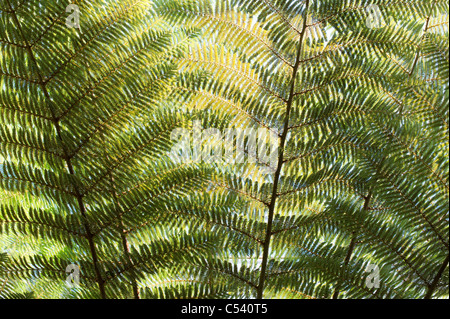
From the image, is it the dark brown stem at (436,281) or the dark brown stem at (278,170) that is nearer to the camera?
the dark brown stem at (436,281)

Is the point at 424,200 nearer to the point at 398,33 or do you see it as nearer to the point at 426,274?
the point at 426,274

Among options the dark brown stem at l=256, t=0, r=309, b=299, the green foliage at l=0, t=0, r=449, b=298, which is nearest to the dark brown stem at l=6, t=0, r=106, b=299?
the green foliage at l=0, t=0, r=449, b=298

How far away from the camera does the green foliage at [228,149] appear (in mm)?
1180

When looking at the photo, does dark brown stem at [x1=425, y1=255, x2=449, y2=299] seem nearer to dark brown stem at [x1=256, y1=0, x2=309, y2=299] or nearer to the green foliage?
the green foliage

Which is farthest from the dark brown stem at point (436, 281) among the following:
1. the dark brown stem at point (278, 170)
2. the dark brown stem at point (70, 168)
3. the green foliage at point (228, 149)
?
the dark brown stem at point (70, 168)

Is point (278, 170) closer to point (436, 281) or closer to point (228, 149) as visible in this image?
point (228, 149)

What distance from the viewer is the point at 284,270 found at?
129 cm

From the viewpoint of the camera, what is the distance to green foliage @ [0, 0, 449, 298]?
118 centimetres

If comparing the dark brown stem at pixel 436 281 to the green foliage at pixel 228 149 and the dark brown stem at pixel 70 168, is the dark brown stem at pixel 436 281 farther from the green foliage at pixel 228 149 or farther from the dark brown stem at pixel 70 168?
the dark brown stem at pixel 70 168

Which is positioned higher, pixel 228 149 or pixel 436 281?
pixel 228 149

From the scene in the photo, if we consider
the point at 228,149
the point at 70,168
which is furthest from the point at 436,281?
the point at 70,168

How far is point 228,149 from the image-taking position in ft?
4.34
